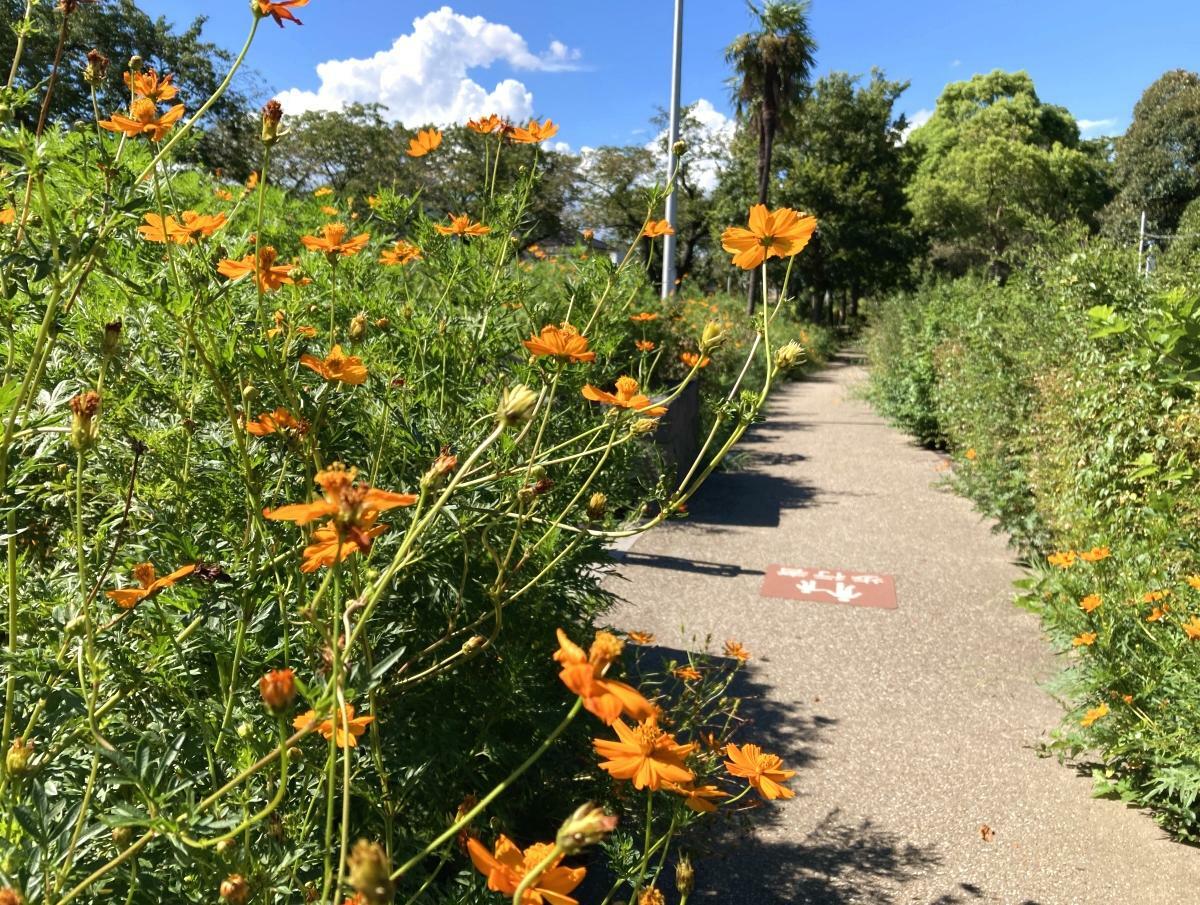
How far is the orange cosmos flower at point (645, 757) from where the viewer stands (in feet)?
2.68

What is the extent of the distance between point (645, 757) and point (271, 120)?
1.05 m

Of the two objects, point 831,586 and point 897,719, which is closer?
point 897,719

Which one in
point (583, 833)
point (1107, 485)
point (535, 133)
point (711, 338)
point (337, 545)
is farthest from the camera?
point (1107, 485)

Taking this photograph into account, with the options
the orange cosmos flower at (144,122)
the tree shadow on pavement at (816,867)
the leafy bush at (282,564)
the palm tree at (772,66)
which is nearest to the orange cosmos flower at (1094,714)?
the tree shadow on pavement at (816,867)

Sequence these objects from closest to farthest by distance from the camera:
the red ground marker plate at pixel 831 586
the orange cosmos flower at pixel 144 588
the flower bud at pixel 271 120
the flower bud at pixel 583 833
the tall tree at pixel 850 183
A: the flower bud at pixel 583 833, the orange cosmos flower at pixel 144 588, the flower bud at pixel 271 120, the red ground marker plate at pixel 831 586, the tall tree at pixel 850 183

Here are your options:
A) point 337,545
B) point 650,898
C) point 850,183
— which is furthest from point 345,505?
point 850,183

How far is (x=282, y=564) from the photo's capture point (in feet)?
4.05

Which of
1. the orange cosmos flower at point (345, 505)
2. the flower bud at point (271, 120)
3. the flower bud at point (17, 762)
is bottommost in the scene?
the flower bud at point (17, 762)

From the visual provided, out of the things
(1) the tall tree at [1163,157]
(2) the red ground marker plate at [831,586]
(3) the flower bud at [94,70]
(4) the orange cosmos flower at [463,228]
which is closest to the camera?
(3) the flower bud at [94,70]

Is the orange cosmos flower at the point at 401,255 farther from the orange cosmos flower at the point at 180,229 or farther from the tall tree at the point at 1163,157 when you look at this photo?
the tall tree at the point at 1163,157

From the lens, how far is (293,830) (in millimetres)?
1145

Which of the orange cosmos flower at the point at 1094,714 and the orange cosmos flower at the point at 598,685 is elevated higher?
the orange cosmos flower at the point at 598,685

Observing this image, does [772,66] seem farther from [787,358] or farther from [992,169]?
[787,358]

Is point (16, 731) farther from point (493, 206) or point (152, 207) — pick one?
point (493, 206)
